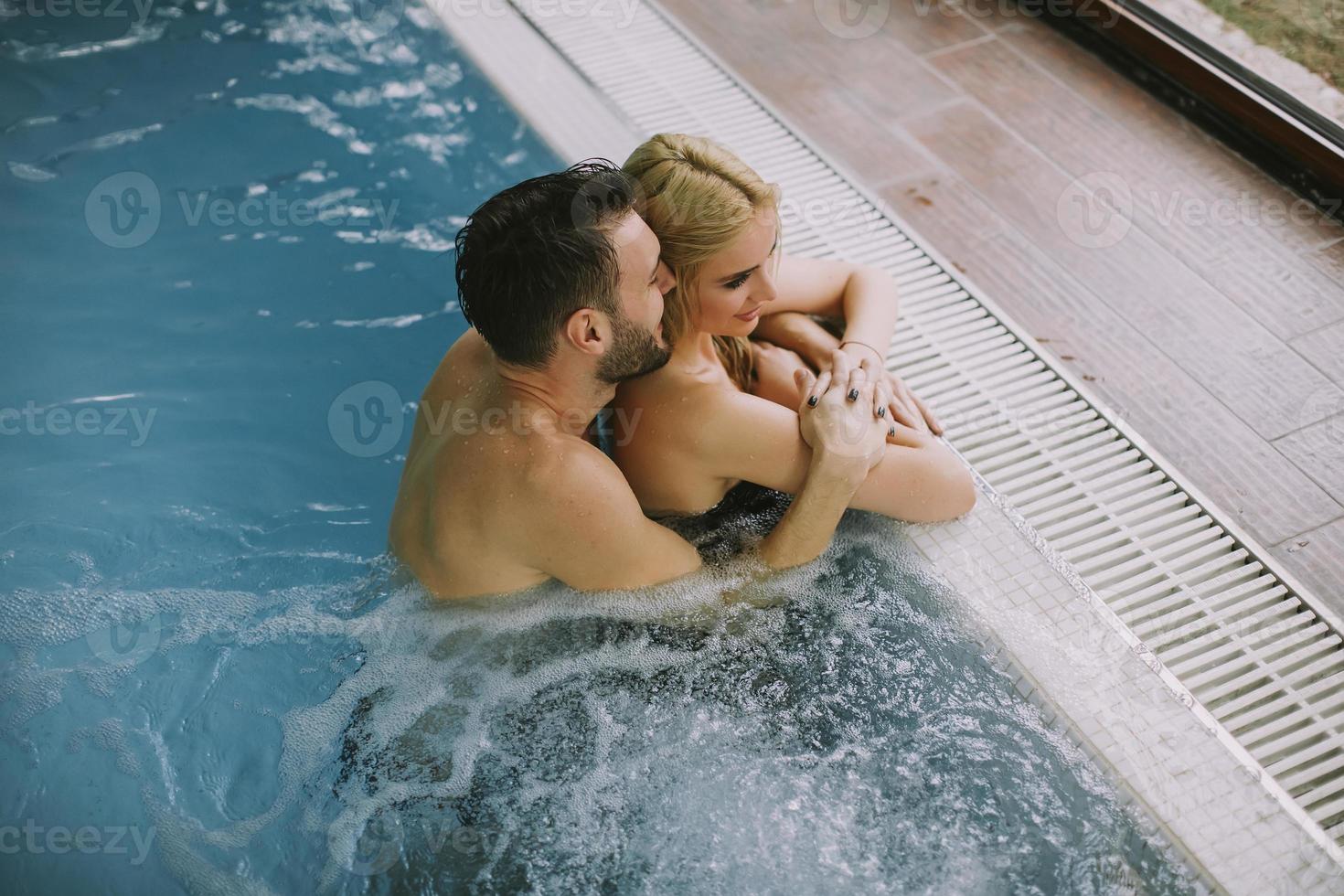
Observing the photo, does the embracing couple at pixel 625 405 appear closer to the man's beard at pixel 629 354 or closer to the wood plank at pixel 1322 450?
the man's beard at pixel 629 354

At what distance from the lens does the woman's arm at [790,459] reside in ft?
6.32

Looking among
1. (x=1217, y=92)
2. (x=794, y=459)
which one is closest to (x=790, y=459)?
(x=794, y=459)

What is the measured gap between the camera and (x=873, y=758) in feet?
6.57

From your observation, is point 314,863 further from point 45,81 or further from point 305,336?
point 45,81

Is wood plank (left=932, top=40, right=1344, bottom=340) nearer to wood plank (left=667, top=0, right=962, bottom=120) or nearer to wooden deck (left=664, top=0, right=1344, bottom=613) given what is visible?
wooden deck (left=664, top=0, right=1344, bottom=613)

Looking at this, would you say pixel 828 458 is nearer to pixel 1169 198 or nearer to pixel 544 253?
pixel 544 253

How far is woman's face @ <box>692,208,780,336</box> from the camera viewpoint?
182cm

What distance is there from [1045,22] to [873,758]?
304 centimetres

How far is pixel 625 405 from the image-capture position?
2.02 metres

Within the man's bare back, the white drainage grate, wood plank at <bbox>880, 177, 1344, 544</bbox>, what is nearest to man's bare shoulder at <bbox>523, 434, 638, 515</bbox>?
the man's bare back

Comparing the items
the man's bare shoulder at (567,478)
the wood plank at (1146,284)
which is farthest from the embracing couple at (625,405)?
the wood plank at (1146,284)

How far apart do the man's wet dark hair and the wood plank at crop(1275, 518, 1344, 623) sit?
5.47ft

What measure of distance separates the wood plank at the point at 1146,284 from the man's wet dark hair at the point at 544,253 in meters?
1.84

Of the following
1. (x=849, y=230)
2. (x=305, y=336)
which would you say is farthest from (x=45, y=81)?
(x=849, y=230)
